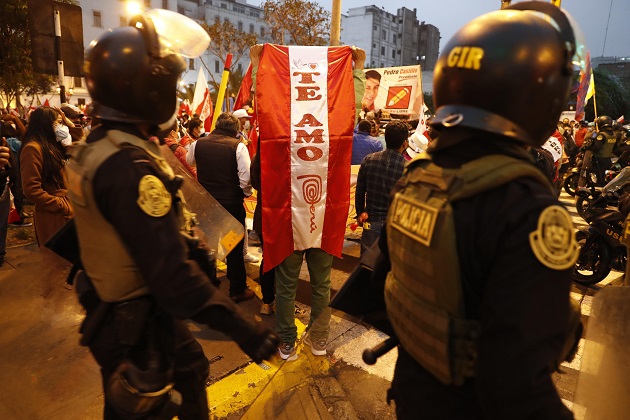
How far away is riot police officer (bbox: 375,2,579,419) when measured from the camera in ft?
3.67

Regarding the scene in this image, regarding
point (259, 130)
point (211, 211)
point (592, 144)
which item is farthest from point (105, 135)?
A: point (592, 144)

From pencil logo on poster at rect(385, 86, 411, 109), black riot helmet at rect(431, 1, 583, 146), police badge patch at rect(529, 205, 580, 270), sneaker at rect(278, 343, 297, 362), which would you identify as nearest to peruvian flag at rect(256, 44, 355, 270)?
sneaker at rect(278, 343, 297, 362)

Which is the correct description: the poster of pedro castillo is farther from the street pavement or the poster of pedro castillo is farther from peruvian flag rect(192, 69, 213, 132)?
the street pavement

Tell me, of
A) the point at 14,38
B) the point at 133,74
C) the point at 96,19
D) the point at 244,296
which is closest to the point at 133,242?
the point at 133,74

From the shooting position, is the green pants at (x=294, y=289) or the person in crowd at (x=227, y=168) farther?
the person in crowd at (x=227, y=168)

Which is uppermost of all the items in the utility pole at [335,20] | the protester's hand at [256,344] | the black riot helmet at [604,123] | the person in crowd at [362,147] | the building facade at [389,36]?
the building facade at [389,36]

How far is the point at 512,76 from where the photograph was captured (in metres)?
1.27

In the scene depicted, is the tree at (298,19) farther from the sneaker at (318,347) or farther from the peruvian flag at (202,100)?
the sneaker at (318,347)

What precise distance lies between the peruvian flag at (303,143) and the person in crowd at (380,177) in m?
0.43

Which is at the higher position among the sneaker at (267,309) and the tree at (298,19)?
the tree at (298,19)

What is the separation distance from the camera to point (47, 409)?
3.05m

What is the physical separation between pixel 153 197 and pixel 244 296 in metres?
3.41

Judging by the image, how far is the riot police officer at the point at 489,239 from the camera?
1.12 m

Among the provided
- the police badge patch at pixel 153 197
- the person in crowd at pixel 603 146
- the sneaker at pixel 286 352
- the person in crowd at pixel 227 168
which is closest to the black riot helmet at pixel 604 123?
the person in crowd at pixel 603 146
